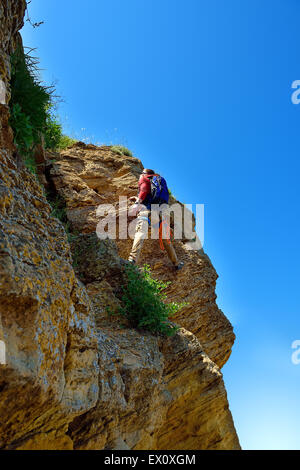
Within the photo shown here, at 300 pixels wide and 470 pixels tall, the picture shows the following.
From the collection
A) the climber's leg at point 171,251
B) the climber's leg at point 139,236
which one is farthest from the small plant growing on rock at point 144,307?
the climber's leg at point 171,251

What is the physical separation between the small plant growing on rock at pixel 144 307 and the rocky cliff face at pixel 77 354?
181mm

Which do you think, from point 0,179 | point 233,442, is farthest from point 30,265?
point 233,442

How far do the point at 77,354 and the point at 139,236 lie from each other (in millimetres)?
5004

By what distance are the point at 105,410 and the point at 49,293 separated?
65.0 inches

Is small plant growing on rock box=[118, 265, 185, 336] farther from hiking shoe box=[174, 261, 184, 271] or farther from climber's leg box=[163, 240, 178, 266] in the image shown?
hiking shoe box=[174, 261, 184, 271]

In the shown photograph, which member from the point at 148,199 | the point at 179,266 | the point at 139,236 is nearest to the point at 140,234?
the point at 139,236

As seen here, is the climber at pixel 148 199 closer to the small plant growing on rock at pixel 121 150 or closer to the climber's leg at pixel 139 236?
the climber's leg at pixel 139 236

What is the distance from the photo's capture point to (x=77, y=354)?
381cm

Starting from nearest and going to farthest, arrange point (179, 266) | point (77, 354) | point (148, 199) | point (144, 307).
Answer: point (77, 354) < point (144, 307) < point (148, 199) < point (179, 266)

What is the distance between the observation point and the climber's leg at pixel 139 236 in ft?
27.6

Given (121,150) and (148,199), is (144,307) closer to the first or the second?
(148,199)

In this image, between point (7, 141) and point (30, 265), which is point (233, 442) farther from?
point (7, 141)

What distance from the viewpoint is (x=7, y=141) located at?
18.0ft

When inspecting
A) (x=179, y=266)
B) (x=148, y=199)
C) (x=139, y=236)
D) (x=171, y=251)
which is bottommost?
(x=179, y=266)
